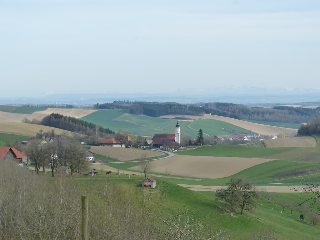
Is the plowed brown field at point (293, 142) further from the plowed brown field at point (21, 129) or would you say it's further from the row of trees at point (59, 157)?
the row of trees at point (59, 157)

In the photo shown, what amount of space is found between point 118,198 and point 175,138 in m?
92.2

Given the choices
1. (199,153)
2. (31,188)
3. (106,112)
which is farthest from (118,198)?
(106,112)

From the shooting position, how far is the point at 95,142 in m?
113

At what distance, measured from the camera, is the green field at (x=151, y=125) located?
505ft

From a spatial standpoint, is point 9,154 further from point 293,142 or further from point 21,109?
point 21,109

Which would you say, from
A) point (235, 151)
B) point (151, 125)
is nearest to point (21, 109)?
point (151, 125)

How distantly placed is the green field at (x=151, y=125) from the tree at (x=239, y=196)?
9780cm

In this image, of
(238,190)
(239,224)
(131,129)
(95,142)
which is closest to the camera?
(239,224)

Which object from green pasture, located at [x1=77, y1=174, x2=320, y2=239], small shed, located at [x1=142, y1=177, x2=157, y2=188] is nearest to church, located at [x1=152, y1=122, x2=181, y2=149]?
green pasture, located at [x1=77, y1=174, x2=320, y2=239]

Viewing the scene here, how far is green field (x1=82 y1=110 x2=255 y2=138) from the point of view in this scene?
15388 cm

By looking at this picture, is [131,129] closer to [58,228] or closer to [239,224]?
[239,224]

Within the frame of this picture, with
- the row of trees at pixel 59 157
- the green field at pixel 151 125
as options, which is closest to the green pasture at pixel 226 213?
the row of trees at pixel 59 157

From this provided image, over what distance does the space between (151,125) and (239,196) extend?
128m

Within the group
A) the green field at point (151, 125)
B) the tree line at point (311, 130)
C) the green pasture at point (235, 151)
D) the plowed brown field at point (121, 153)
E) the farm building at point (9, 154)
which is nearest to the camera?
the farm building at point (9, 154)
